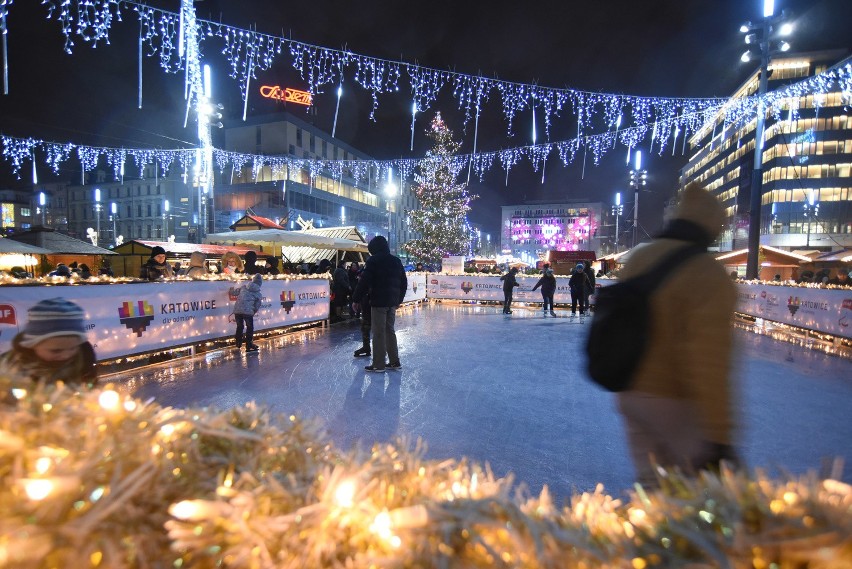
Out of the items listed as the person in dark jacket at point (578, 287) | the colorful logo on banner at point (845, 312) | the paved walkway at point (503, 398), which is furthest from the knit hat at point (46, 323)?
the person in dark jacket at point (578, 287)

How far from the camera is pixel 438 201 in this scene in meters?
35.9

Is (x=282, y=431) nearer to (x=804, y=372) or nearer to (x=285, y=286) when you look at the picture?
(x=804, y=372)

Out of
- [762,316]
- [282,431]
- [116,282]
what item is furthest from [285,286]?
[762,316]

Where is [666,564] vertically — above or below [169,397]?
above

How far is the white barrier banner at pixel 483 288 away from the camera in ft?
61.5

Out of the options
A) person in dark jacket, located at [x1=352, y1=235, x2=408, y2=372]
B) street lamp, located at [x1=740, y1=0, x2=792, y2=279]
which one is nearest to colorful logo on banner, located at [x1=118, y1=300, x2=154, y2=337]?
person in dark jacket, located at [x1=352, y1=235, x2=408, y2=372]

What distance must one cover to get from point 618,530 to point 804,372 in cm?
867

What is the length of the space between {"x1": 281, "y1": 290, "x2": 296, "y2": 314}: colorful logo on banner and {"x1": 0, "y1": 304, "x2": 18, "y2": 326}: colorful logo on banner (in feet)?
17.5

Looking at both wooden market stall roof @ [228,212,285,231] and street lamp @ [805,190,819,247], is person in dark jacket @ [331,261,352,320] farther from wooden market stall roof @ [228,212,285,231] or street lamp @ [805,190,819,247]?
street lamp @ [805,190,819,247]

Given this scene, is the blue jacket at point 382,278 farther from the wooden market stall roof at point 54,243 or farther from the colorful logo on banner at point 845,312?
the wooden market stall roof at point 54,243

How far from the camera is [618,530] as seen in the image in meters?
0.95

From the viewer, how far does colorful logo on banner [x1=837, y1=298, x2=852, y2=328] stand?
9252mm

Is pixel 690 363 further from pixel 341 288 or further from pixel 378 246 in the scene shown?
pixel 341 288

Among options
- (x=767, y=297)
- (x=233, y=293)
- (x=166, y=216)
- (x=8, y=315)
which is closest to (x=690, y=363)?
(x=8, y=315)
